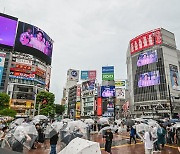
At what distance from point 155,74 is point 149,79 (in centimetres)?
349

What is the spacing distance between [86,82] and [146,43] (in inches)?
1240

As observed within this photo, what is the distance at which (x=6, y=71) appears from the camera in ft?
176

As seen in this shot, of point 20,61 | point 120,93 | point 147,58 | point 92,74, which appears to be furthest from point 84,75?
point 147,58

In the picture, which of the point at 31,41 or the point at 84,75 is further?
the point at 84,75

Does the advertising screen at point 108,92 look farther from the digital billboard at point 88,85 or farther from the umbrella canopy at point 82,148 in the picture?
the umbrella canopy at point 82,148

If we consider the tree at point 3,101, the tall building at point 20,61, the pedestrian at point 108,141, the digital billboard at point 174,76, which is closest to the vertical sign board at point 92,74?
the tall building at point 20,61

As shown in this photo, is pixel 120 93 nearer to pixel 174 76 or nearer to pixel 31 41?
pixel 174 76

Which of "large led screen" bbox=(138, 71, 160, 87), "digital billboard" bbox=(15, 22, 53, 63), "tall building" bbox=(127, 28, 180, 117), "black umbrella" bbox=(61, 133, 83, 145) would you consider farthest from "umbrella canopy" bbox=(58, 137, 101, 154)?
"large led screen" bbox=(138, 71, 160, 87)

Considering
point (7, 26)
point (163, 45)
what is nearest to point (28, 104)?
point (7, 26)

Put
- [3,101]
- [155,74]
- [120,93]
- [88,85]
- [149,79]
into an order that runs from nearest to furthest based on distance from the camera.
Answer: [3,101] → [120,93] → [155,74] → [149,79] → [88,85]

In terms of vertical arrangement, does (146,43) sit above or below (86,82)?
above

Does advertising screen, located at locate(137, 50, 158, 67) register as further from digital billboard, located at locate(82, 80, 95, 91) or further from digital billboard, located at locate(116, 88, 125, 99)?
digital billboard, located at locate(82, 80, 95, 91)

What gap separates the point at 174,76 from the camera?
7025cm

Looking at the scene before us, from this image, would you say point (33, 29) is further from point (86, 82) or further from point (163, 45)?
point (163, 45)
